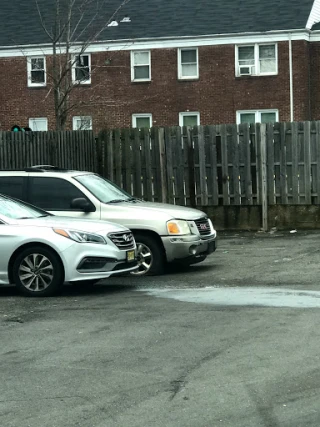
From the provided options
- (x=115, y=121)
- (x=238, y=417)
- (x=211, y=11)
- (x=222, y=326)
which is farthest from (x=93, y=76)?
(x=238, y=417)

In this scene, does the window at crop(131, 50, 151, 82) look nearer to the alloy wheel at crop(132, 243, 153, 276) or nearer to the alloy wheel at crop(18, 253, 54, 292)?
the alloy wheel at crop(132, 243, 153, 276)

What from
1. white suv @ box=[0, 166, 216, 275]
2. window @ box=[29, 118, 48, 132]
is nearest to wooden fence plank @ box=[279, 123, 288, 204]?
white suv @ box=[0, 166, 216, 275]

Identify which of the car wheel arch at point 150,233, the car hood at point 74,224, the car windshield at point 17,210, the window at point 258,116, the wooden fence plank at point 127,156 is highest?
the window at point 258,116

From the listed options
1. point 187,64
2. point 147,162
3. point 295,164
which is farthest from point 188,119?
point 295,164

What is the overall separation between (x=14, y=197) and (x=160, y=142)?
7164 millimetres

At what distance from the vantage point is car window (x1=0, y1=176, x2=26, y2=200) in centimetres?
1603

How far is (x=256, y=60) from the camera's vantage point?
42.8 metres

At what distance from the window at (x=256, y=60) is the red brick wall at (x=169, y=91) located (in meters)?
0.25

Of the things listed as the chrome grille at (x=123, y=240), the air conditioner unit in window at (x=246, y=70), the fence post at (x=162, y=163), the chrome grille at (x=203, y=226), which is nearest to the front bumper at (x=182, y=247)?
the chrome grille at (x=203, y=226)

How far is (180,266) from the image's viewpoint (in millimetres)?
16625

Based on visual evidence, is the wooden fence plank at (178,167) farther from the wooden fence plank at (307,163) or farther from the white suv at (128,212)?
the white suv at (128,212)

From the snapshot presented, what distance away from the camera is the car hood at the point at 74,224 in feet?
43.9

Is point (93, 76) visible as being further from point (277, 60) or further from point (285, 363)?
point (285, 363)

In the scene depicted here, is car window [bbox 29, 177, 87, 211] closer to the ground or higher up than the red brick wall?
closer to the ground
